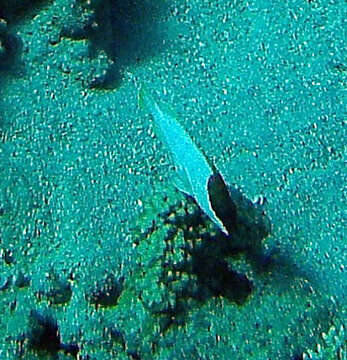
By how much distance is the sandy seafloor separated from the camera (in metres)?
2.57

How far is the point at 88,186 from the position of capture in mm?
3092

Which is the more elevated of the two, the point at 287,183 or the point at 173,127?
the point at 173,127

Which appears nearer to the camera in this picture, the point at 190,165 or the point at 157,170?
the point at 190,165

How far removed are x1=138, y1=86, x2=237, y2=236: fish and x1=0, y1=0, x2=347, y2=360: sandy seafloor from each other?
297 mm

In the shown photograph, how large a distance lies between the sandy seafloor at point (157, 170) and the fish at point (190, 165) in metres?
0.30

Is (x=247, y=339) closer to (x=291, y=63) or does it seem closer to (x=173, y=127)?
(x=173, y=127)

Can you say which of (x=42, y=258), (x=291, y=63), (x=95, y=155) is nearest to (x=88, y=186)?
(x=95, y=155)

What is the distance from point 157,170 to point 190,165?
0.86 metres

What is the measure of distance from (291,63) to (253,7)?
1.85 ft

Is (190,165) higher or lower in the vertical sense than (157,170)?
higher

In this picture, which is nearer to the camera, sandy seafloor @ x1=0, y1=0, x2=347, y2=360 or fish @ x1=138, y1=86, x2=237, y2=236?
fish @ x1=138, y1=86, x2=237, y2=236

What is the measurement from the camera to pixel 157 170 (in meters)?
3.17

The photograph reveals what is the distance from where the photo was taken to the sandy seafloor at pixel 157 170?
2.57m

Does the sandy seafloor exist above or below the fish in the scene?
below
